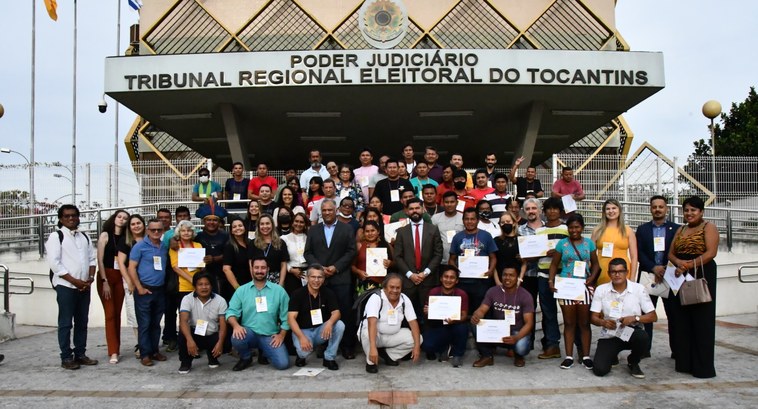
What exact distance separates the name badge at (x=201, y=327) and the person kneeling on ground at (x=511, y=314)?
10.1ft

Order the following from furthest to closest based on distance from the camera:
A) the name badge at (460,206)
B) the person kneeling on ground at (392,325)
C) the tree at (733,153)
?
the tree at (733,153)
the name badge at (460,206)
the person kneeling on ground at (392,325)

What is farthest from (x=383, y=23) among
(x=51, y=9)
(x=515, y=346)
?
(x=51, y=9)

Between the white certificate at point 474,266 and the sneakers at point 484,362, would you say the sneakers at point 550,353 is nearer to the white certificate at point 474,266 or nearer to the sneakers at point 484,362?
the sneakers at point 484,362

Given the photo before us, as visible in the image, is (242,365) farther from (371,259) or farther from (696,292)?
(696,292)

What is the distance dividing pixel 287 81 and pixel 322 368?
865 cm

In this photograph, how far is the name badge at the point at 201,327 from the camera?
714cm

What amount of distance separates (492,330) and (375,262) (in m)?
1.64

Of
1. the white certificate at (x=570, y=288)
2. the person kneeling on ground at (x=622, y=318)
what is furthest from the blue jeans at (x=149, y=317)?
the person kneeling on ground at (x=622, y=318)

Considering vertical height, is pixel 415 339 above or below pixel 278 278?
below

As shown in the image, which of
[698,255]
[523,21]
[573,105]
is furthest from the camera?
[523,21]

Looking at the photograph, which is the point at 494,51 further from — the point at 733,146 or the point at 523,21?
the point at 733,146

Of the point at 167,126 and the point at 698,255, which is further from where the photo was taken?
the point at 167,126

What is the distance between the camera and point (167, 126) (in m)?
18.0

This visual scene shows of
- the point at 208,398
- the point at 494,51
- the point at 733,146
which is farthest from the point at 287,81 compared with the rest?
the point at 733,146
